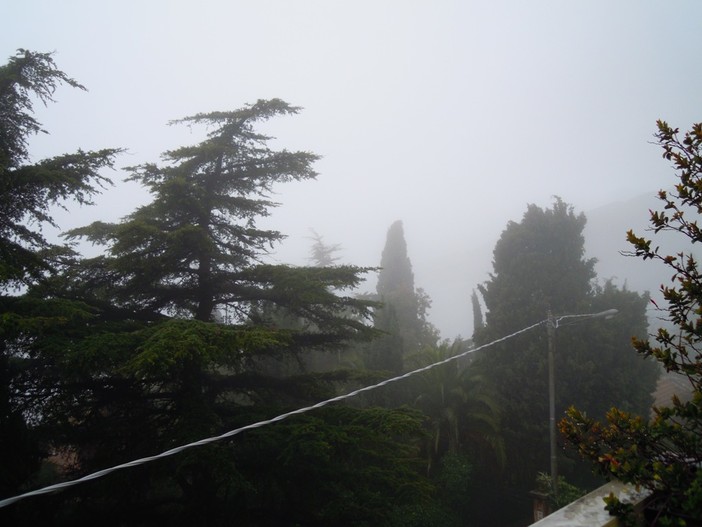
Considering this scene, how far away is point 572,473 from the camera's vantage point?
40.5 ft

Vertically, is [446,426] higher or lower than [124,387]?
lower

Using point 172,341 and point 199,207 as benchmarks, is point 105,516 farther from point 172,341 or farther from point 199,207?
point 199,207

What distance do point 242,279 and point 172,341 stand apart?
3.15m

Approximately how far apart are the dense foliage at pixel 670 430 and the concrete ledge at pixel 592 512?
0.07m

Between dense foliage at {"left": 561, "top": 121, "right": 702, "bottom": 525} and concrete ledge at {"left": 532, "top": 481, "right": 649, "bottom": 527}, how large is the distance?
0.23 feet

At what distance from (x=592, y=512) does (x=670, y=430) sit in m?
0.90

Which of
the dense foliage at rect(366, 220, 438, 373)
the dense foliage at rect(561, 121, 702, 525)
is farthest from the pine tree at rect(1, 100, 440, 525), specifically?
the dense foliage at rect(561, 121, 702, 525)

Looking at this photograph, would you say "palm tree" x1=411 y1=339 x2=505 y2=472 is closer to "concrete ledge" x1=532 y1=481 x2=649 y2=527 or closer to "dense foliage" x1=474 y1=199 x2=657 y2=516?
"dense foliage" x1=474 y1=199 x2=657 y2=516

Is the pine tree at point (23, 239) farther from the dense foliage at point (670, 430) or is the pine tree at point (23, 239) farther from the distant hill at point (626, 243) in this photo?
the distant hill at point (626, 243)

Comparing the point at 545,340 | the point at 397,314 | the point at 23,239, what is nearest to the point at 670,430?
the point at 23,239

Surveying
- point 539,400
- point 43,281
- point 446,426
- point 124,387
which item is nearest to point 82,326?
point 43,281

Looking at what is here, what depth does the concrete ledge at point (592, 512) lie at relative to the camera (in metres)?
1.97

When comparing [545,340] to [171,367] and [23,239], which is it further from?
[23,239]

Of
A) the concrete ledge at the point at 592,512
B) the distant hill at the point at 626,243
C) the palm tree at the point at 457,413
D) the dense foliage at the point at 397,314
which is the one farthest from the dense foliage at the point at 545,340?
the distant hill at the point at 626,243
